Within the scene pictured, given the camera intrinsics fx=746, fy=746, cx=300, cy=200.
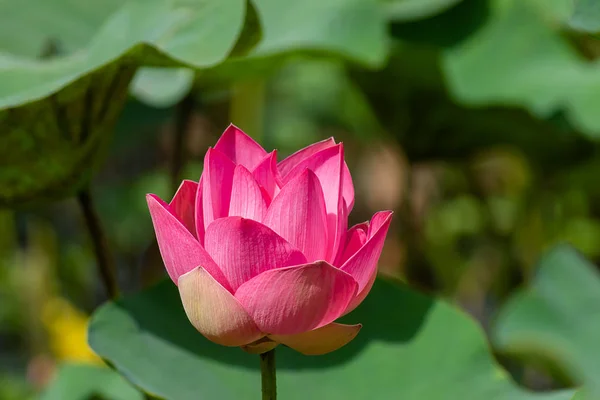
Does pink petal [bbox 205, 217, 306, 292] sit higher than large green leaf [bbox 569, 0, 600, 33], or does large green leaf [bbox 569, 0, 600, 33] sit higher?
pink petal [bbox 205, 217, 306, 292]

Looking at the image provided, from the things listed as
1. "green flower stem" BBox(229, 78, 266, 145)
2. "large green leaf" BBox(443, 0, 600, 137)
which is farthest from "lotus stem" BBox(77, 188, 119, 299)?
"green flower stem" BBox(229, 78, 266, 145)

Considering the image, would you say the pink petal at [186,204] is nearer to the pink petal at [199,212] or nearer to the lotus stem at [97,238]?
the pink petal at [199,212]

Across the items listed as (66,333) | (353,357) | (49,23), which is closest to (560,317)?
(353,357)

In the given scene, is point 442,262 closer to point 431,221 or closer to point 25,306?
point 431,221

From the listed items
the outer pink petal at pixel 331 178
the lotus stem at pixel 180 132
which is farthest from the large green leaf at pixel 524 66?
the outer pink petal at pixel 331 178

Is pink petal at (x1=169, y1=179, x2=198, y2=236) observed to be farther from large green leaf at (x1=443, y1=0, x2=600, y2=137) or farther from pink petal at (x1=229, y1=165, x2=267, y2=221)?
large green leaf at (x1=443, y1=0, x2=600, y2=137)

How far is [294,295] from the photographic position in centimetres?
37

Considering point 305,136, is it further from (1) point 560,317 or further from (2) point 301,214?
(2) point 301,214

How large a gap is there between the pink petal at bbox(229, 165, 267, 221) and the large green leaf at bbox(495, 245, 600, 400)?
1.94 ft

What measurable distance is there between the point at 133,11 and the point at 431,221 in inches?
50.1

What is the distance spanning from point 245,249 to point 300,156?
0.11 metres

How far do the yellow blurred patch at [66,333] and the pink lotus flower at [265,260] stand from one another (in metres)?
1.03

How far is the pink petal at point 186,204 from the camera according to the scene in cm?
42

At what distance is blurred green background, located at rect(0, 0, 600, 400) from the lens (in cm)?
66
